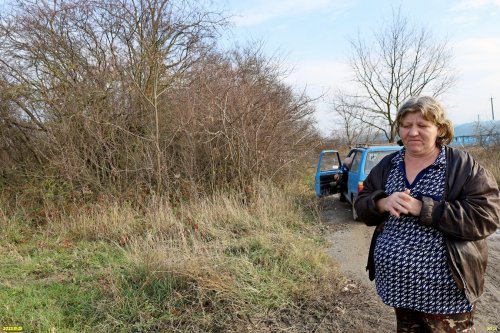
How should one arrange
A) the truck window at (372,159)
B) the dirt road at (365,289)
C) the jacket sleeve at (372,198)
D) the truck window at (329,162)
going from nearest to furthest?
the jacket sleeve at (372,198)
the dirt road at (365,289)
the truck window at (372,159)
the truck window at (329,162)

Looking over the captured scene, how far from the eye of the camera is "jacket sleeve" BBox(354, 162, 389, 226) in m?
2.04

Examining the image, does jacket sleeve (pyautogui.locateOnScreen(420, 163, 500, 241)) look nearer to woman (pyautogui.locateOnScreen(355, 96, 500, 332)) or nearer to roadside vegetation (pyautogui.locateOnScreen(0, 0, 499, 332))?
woman (pyautogui.locateOnScreen(355, 96, 500, 332))

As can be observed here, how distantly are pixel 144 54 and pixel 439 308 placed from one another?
8.93 metres

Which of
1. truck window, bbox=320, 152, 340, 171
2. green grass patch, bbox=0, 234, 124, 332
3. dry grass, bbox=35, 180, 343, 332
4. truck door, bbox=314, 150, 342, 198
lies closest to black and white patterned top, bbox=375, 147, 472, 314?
dry grass, bbox=35, 180, 343, 332

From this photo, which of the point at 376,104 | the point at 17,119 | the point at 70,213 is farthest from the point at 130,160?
Result: the point at 376,104

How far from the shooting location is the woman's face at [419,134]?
6.18 ft

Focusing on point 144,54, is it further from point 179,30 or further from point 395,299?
point 395,299

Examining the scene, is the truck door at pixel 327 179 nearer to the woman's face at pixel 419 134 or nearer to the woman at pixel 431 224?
the woman at pixel 431 224

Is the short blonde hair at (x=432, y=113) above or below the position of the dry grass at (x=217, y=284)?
above

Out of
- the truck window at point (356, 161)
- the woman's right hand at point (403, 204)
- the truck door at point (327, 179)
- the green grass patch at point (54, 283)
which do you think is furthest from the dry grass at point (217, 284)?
the truck door at point (327, 179)

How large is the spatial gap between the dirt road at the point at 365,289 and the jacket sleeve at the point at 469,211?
1.97 m

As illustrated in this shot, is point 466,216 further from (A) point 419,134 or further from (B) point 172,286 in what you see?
(B) point 172,286

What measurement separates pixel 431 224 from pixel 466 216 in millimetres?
153

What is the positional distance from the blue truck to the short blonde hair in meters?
5.56
